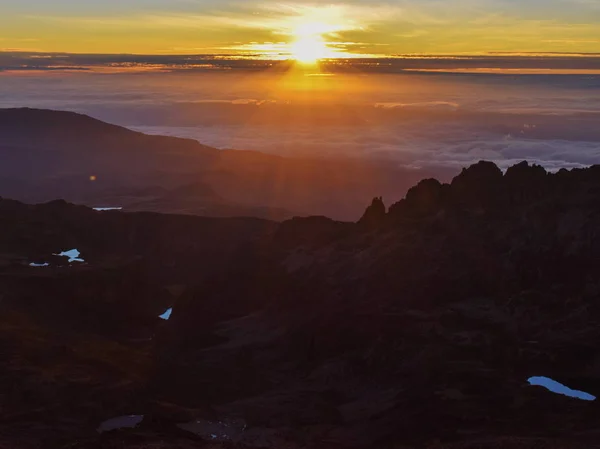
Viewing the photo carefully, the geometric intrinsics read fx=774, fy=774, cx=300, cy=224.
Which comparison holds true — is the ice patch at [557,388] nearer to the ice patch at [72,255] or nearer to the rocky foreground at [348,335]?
the rocky foreground at [348,335]

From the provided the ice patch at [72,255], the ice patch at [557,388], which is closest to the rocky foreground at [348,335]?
the ice patch at [557,388]

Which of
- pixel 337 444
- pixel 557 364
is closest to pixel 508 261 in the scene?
pixel 557 364

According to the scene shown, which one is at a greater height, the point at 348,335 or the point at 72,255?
the point at 348,335

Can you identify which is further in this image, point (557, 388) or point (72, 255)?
point (72, 255)

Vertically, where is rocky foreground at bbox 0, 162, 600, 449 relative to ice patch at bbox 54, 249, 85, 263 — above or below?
above

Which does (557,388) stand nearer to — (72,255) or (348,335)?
(348,335)

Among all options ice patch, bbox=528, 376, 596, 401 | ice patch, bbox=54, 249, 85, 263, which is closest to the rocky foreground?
ice patch, bbox=528, 376, 596, 401

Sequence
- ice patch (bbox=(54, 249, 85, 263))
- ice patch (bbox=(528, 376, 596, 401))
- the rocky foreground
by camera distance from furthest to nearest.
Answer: ice patch (bbox=(54, 249, 85, 263))
ice patch (bbox=(528, 376, 596, 401))
the rocky foreground

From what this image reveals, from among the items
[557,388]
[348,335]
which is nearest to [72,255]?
[348,335]

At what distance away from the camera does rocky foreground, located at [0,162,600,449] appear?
8194 cm

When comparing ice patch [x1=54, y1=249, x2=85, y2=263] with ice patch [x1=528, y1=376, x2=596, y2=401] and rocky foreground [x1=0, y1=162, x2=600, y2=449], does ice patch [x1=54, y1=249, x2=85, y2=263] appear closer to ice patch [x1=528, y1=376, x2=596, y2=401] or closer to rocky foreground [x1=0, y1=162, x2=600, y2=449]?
rocky foreground [x1=0, y1=162, x2=600, y2=449]

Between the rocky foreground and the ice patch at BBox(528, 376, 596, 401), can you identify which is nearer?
the rocky foreground

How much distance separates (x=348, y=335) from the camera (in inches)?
4262

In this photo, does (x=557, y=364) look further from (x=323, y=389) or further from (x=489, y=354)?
(x=323, y=389)
